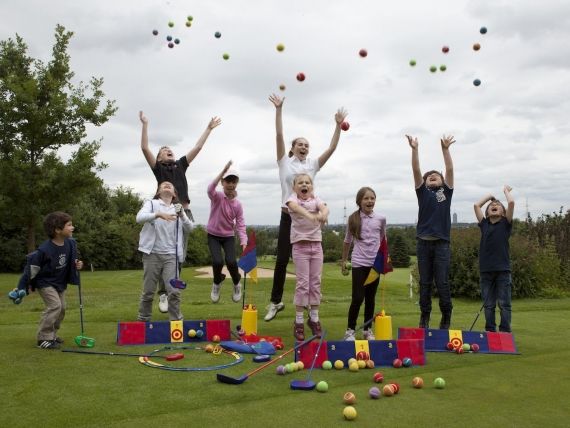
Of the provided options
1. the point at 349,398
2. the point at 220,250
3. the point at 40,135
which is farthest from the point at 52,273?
the point at 40,135

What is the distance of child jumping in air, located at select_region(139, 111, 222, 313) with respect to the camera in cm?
752

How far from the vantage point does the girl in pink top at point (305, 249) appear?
6.19m

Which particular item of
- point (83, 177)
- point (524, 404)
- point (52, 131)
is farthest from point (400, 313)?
point (52, 131)

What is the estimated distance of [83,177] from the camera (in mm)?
15992

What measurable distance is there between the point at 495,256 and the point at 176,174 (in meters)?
4.58

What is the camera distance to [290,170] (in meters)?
6.79

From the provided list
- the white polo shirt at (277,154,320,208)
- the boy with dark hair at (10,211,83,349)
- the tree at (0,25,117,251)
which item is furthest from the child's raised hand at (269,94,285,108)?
the tree at (0,25,117,251)

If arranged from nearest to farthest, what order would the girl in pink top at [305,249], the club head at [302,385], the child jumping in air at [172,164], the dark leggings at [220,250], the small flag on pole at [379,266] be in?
the club head at [302,385] → the girl in pink top at [305,249] → the small flag on pole at [379,266] → the child jumping in air at [172,164] → the dark leggings at [220,250]

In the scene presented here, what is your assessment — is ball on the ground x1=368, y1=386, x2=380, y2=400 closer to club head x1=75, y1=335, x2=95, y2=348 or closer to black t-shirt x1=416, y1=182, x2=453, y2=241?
black t-shirt x1=416, y1=182, x2=453, y2=241

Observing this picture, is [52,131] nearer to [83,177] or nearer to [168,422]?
[83,177]

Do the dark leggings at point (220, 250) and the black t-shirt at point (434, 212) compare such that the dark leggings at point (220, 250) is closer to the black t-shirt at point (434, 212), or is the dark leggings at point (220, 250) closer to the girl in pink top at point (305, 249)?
the girl in pink top at point (305, 249)

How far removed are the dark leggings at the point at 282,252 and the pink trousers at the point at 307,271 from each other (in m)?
0.62

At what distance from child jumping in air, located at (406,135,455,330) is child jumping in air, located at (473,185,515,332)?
2.19 ft

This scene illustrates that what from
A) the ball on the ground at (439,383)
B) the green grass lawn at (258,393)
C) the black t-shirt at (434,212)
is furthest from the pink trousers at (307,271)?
the ball on the ground at (439,383)
